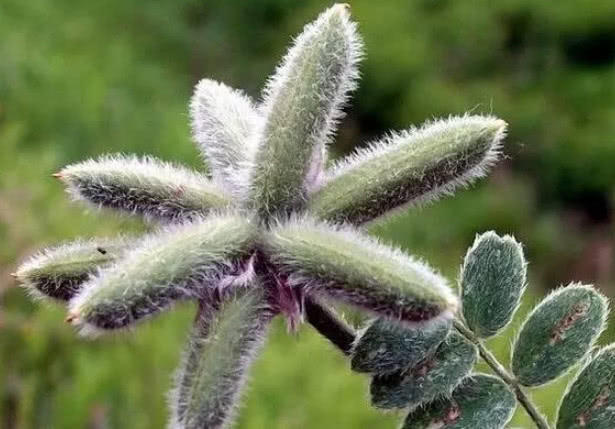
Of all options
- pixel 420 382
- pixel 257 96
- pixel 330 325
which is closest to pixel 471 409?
pixel 420 382

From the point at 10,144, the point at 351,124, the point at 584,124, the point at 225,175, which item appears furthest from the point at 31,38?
the point at 225,175

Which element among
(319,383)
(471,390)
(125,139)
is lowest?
(471,390)

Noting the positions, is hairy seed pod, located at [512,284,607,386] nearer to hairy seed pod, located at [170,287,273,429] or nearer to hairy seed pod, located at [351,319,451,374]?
hairy seed pod, located at [351,319,451,374]

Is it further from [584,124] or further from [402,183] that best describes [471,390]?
[584,124]

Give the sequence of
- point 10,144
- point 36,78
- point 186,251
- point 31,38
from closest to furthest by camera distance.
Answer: point 186,251 → point 10,144 → point 36,78 → point 31,38

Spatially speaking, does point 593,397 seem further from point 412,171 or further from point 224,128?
point 224,128

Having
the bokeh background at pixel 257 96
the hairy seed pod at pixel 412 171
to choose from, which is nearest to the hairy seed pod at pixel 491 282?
the hairy seed pod at pixel 412 171

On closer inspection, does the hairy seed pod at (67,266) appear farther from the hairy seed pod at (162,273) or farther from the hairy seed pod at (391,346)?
the hairy seed pod at (391,346)
